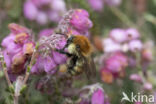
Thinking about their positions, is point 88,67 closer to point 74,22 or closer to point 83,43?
point 83,43

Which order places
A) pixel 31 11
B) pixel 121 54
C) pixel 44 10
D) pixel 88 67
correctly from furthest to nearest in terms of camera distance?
pixel 44 10 → pixel 31 11 → pixel 121 54 → pixel 88 67

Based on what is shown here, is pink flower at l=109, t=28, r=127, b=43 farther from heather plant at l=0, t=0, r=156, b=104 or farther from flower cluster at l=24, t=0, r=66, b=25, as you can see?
flower cluster at l=24, t=0, r=66, b=25

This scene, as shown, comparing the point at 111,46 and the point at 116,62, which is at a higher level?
the point at 111,46

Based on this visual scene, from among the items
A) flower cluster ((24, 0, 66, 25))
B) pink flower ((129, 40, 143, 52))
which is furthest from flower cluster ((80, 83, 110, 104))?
flower cluster ((24, 0, 66, 25))

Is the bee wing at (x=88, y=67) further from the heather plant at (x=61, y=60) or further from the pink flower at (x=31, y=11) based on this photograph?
the pink flower at (x=31, y=11)

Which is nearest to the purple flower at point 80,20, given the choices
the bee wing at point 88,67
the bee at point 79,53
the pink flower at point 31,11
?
the bee at point 79,53

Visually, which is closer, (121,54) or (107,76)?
(107,76)

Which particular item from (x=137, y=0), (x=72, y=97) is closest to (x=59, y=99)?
(x=72, y=97)

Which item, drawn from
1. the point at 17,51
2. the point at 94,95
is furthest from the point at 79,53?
the point at 17,51
